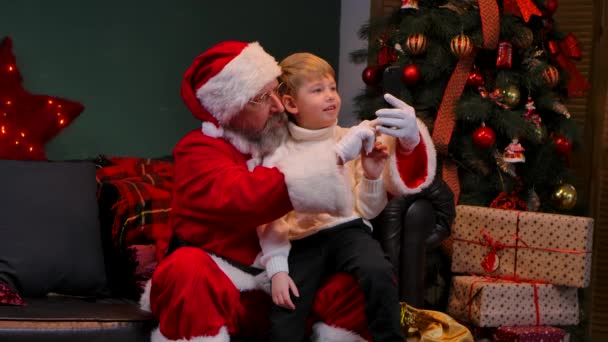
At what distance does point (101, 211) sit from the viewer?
271 cm

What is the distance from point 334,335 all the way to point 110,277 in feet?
2.79

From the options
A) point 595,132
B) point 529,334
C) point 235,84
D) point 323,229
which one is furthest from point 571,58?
→ point 235,84

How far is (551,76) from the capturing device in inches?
134

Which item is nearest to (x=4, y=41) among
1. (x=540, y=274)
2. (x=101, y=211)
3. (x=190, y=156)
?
(x=101, y=211)

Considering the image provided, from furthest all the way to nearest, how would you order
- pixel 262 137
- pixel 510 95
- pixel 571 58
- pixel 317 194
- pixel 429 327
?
pixel 571 58 < pixel 510 95 < pixel 429 327 < pixel 262 137 < pixel 317 194

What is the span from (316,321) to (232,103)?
0.62 metres

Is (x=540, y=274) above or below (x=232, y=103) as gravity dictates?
below

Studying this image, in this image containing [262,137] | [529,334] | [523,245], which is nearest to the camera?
[262,137]

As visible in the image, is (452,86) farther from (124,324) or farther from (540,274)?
(124,324)

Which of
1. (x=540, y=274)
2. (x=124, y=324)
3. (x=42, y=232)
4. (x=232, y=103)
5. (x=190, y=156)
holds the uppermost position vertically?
(x=232, y=103)

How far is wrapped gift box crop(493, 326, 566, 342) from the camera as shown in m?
3.13

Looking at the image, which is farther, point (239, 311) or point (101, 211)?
point (101, 211)

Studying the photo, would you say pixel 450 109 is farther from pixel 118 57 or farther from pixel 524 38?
pixel 118 57

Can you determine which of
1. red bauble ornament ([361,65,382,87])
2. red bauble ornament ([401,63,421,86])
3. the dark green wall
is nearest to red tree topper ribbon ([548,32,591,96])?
red bauble ornament ([401,63,421,86])
